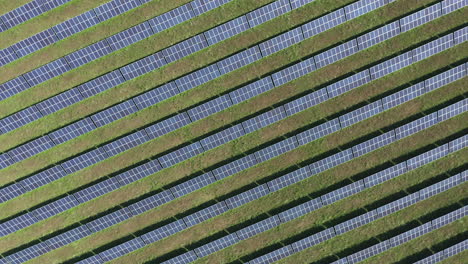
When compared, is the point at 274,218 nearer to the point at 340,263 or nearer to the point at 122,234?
the point at 340,263

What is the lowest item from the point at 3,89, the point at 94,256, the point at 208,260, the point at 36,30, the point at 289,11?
the point at 208,260

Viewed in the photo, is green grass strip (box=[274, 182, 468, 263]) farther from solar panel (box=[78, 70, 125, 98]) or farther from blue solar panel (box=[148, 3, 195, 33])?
blue solar panel (box=[148, 3, 195, 33])

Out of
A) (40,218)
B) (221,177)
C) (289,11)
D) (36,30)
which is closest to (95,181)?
(40,218)

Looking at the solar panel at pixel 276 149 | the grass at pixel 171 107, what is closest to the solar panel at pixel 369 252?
the solar panel at pixel 276 149

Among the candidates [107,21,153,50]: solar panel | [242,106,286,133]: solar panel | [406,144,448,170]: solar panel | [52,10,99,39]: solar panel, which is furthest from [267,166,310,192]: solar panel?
[52,10,99,39]: solar panel

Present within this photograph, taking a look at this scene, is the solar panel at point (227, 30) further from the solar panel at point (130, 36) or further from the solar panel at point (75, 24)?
the solar panel at point (75, 24)

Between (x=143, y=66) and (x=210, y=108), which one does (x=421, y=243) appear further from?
(x=143, y=66)
